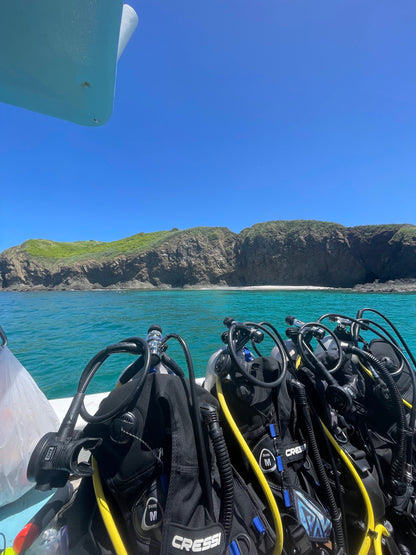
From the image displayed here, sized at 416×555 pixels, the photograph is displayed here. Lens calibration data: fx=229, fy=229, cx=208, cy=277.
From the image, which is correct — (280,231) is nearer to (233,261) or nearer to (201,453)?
(233,261)

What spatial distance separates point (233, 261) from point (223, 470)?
157 feet

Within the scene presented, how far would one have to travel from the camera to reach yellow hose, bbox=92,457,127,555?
0.74 metres

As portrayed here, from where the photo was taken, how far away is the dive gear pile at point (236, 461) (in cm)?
81

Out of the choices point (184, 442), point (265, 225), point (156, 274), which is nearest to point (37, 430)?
Answer: point (184, 442)

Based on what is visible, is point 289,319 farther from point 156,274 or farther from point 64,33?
point 156,274

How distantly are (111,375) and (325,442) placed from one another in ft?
12.9

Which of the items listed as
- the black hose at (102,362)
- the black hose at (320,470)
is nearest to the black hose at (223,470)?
the black hose at (102,362)

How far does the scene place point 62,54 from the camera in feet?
5.21

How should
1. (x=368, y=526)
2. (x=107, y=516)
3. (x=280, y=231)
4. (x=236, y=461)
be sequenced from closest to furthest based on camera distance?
(x=107, y=516) < (x=368, y=526) < (x=236, y=461) < (x=280, y=231)

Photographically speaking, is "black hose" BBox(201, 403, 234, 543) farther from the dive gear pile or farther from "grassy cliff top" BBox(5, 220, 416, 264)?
"grassy cliff top" BBox(5, 220, 416, 264)

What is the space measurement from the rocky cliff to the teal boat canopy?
44.8m

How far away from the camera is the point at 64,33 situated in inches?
57.2

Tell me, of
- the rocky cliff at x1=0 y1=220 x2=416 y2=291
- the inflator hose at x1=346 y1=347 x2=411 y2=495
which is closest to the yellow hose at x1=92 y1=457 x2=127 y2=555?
the inflator hose at x1=346 y1=347 x2=411 y2=495

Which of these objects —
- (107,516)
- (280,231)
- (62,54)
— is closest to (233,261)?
(280,231)
